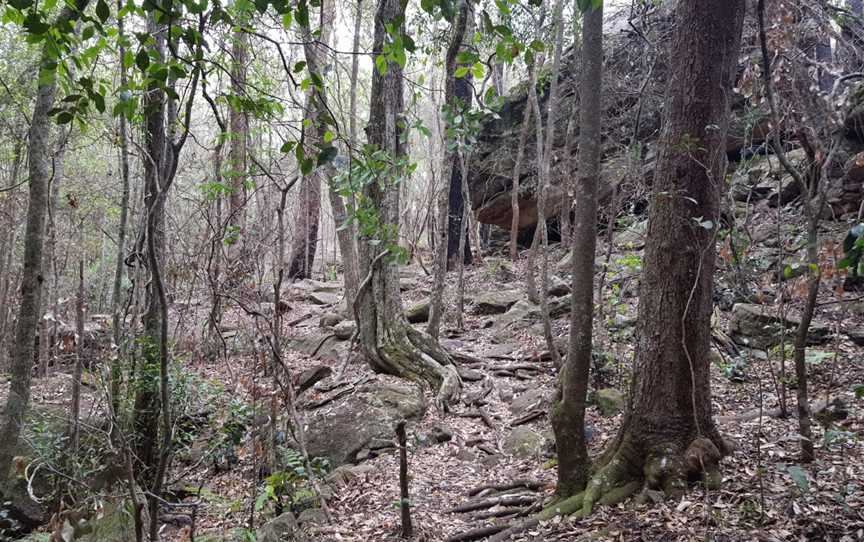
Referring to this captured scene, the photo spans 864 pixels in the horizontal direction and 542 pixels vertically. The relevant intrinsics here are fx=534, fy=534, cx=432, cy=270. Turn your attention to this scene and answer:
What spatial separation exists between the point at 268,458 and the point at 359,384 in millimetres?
2211

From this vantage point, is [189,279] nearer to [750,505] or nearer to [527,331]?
[527,331]

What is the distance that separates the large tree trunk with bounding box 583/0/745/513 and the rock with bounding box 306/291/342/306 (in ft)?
37.0

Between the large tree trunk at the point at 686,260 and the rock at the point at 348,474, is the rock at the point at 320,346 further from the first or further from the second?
the large tree trunk at the point at 686,260

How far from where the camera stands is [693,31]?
3.78m

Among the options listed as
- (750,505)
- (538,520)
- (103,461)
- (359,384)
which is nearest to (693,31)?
(750,505)

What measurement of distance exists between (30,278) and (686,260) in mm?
5669

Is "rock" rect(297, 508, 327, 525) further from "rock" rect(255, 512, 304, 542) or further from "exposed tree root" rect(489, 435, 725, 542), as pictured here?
"exposed tree root" rect(489, 435, 725, 542)

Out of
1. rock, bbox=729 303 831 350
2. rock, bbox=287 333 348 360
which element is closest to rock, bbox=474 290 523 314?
rock, bbox=287 333 348 360

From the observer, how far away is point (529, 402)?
22.6 feet

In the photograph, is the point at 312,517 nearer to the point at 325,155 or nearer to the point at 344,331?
the point at 325,155

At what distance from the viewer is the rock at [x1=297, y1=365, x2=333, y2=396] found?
778 cm

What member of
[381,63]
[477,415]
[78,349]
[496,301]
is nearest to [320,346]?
[496,301]

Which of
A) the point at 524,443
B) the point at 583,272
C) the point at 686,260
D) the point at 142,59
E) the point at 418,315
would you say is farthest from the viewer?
the point at 418,315

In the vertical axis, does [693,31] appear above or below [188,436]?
above
